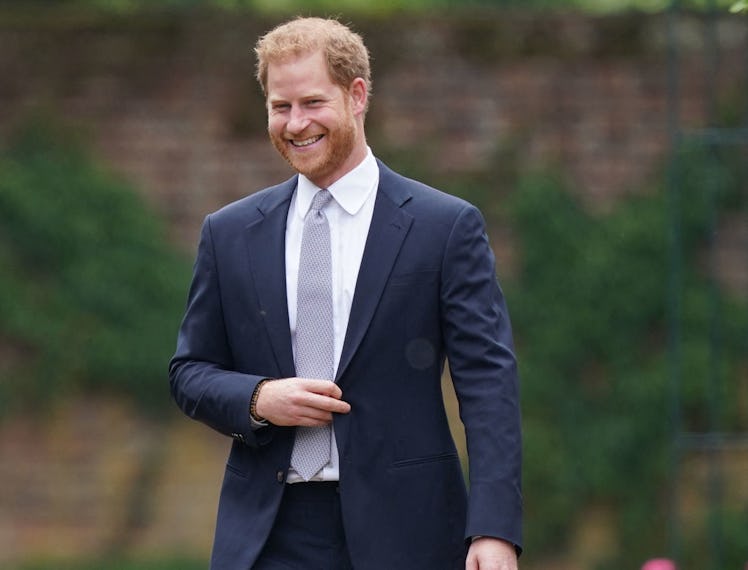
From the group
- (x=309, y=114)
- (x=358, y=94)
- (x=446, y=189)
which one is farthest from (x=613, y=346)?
(x=309, y=114)

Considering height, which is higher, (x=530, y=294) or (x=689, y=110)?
(x=689, y=110)

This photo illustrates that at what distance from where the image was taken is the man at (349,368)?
9.93 ft

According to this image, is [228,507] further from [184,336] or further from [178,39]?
[178,39]

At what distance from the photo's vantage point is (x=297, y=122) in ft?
10.0

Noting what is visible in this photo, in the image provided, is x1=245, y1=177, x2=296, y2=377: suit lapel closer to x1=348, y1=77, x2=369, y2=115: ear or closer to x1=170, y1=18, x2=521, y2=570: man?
x1=170, y1=18, x2=521, y2=570: man

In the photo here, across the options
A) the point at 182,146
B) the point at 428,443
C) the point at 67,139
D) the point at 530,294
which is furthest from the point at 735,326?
the point at 428,443

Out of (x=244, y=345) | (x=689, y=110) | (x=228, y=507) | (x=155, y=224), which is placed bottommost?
(x=228, y=507)

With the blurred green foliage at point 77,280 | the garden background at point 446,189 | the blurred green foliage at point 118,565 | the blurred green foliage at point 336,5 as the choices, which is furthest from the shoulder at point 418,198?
the blurred green foliage at point 118,565

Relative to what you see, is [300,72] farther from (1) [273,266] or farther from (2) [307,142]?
(1) [273,266]

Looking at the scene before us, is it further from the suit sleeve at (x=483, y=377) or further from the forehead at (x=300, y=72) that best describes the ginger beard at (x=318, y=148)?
the suit sleeve at (x=483, y=377)

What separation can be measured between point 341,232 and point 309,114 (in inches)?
10.3

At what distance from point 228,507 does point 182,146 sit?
423cm

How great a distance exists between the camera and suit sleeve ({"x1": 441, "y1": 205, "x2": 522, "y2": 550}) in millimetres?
2961

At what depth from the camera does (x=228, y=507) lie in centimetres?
317
